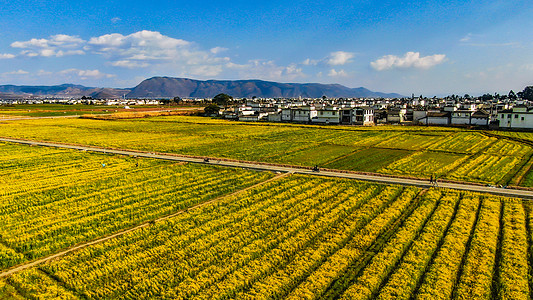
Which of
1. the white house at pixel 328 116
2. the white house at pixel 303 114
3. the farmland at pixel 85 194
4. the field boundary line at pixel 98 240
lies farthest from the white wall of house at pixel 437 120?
the field boundary line at pixel 98 240

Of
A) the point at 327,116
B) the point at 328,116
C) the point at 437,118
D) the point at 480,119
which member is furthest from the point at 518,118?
the point at 327,116

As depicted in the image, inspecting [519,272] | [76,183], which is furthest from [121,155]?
[519,272]

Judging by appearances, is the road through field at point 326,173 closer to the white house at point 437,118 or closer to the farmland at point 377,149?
the farmland at point 377,149

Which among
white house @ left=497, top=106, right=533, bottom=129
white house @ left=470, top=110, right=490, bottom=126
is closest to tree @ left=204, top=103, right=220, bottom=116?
white house @ left=470, top=110, right=490, bottom=126

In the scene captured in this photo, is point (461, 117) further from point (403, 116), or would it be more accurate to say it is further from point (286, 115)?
point (286, 115)

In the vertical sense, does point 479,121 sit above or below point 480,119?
below
